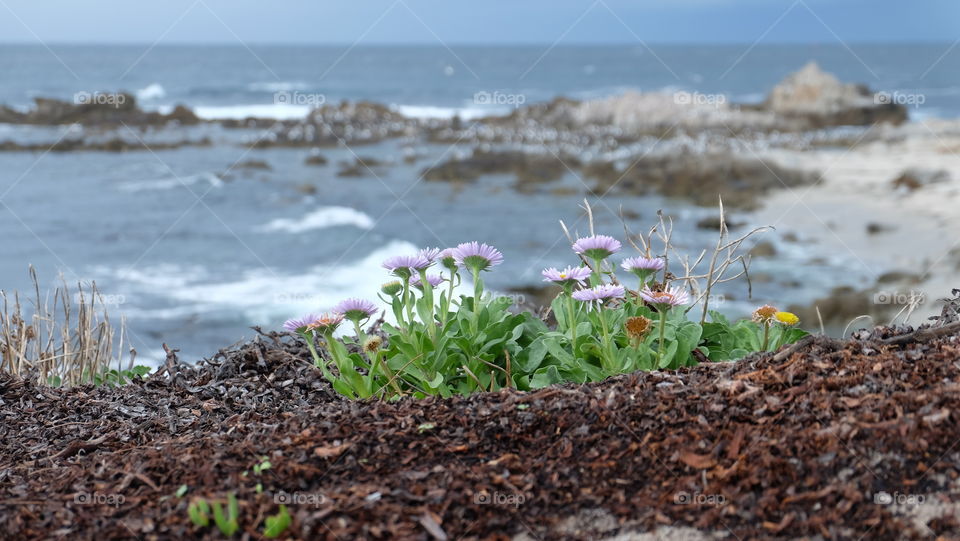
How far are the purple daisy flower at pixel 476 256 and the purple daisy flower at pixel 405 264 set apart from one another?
0.14m

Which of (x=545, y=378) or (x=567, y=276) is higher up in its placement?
(x=567, y=276)

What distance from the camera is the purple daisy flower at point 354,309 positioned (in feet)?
11.0

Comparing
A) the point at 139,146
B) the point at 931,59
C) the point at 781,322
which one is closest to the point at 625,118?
the point at 139,146

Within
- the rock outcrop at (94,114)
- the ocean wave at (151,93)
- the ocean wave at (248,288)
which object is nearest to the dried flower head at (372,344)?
the ocean wave at (248,288)

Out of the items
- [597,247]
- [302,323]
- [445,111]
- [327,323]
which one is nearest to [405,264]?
[327,323]

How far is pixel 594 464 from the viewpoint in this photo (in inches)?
102

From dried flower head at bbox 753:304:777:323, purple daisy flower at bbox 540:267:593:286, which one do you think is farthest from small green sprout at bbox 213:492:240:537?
dried flower head at bbox 753:304:777:323

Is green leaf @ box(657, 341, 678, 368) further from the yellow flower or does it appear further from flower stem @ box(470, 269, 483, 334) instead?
flower stem @ box(470, 269, 483, 334)

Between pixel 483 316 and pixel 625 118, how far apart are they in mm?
23331

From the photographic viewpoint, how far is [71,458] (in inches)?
134

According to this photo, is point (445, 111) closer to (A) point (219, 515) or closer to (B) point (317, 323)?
(B) point (317, 323)

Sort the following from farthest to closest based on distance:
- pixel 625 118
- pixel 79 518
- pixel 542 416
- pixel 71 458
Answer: pixel 625 118 < pixel 71 458 < pixel 542 416 < pixel 79 518

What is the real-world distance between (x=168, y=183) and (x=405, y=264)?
1753 centimetres

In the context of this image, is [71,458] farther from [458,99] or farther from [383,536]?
[458,99]
